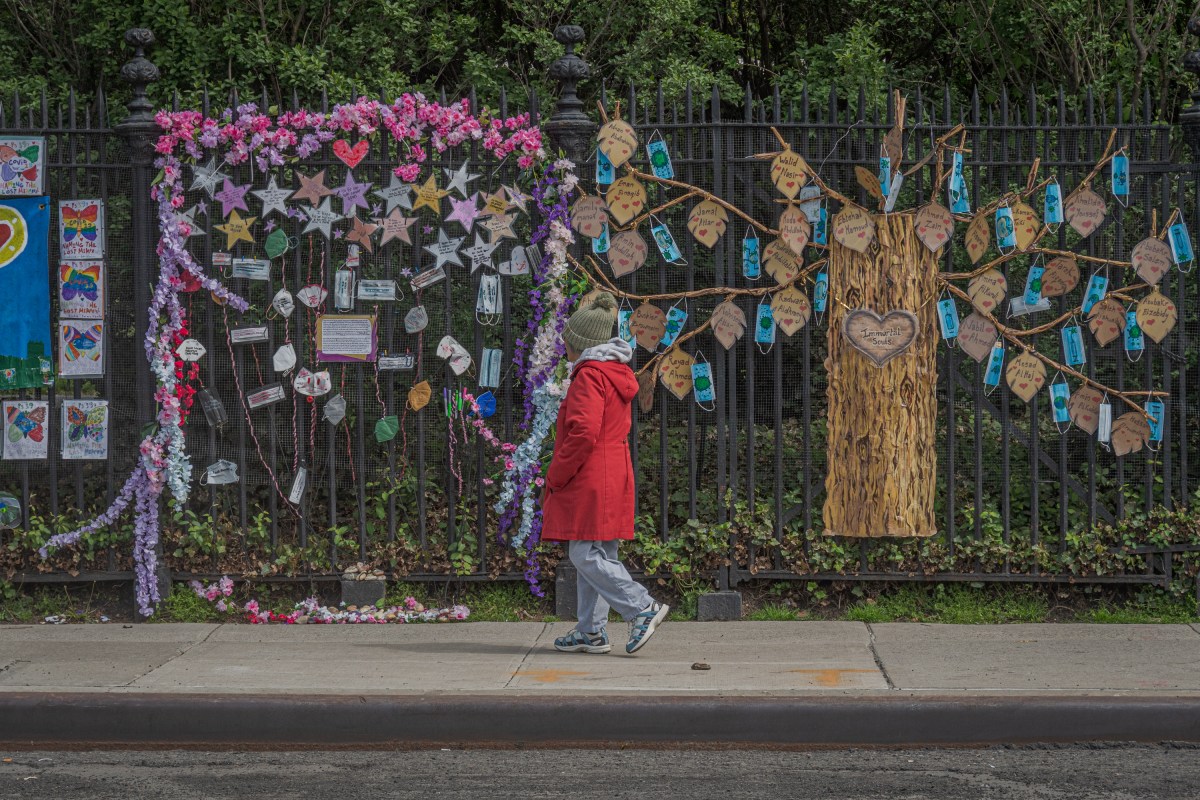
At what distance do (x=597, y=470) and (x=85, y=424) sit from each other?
304 cm

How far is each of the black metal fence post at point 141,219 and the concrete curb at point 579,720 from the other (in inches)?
74.8

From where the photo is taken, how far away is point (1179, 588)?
770 cm

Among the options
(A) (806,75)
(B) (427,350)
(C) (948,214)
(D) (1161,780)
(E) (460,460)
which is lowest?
(D) (1161,780)

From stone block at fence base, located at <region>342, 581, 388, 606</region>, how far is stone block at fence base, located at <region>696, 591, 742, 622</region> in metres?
1.75

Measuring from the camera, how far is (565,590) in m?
7.77

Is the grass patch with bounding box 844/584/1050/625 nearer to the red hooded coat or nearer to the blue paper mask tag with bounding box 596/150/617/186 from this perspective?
the red hooded coat

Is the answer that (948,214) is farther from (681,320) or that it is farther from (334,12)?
(334,12)

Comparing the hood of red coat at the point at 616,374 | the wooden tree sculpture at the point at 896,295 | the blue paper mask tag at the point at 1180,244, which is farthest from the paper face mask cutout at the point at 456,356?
the blue paper mask tag at the point at 1180,244

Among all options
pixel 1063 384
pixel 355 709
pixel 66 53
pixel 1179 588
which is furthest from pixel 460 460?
pixel 66 53

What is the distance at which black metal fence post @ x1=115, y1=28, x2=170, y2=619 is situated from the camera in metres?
7.65

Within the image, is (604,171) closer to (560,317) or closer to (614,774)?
(560,317)

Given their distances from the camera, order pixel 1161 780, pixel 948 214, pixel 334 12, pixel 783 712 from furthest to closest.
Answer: pixel 334 12 → pixel 948 214 → pixel 783 712 → pixel 1161 780

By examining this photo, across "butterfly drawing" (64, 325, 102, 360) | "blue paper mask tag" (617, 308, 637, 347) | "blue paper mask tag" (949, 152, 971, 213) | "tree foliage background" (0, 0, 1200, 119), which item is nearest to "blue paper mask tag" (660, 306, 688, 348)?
"blue paper mask tag" (617, 308, 637, 347)

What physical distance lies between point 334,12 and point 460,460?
422 cm
